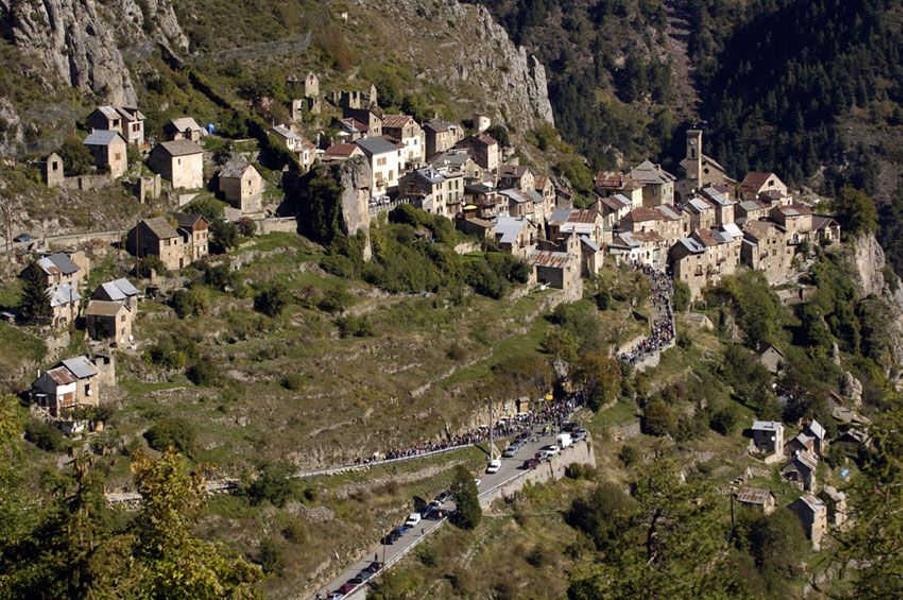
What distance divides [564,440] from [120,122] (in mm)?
22197

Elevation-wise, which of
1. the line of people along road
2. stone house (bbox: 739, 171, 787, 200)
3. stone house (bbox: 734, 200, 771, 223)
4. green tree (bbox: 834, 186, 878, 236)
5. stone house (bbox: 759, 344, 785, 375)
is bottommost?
stone house (bbox: 759, 344, 785, 375)

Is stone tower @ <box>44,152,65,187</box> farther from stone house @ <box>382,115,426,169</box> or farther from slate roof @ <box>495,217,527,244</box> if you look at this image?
slate roof @ <box>495,217,527,244</box>

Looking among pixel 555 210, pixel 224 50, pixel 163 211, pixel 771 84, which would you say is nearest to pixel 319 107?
pixel 224 50

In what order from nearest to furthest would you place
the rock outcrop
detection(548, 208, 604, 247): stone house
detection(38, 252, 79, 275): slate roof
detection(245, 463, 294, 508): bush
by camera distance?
detection(245, 463, 294, 508): bush
detection(38, 252, 79, 275): slate roof
detection(548, 208, 604, 247): stone house
the rock outcrop

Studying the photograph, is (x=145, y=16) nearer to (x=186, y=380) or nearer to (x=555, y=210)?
(x=555, y=210)

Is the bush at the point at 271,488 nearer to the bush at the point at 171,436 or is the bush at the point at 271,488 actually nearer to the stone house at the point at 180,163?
the bush at the point at 171,436

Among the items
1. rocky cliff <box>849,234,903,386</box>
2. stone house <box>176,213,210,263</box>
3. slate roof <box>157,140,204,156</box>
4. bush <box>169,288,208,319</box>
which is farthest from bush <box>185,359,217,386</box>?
rocky cliff <box>849,234,903,386</box>

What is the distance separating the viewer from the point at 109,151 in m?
69.7

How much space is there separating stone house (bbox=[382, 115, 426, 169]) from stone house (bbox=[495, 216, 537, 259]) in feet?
17.8

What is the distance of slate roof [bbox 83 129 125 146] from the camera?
69.8 metres

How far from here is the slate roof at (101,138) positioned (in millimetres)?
69812

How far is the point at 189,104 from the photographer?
79.1m

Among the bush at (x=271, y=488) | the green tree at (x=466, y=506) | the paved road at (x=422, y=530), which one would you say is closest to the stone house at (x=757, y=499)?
the paved road at (x=422, y=530)

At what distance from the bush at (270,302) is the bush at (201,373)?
230 inches
